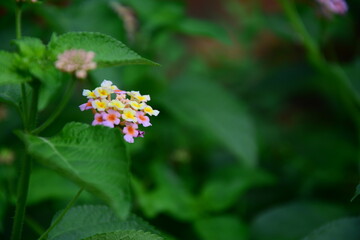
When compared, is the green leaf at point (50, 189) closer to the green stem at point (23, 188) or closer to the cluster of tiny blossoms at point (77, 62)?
the green stem at point (23, 188)

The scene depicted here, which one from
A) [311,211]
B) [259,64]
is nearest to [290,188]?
[311,211]

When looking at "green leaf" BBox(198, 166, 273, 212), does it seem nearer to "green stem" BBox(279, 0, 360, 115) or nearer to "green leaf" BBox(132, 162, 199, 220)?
"green leaf" BBox(132, 162, 199, 220)

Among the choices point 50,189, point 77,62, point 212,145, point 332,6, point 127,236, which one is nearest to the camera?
point 77,62

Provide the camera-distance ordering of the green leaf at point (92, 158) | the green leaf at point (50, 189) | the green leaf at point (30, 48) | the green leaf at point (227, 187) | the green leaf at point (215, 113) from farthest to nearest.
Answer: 1. the green leaf at point (215, 113)
2. the green leaf at point (227, 187)
3. the green leaf at point (50, 189)
4. the green leaf at point (30, 48)
5. the green leaf at point (92, 158)

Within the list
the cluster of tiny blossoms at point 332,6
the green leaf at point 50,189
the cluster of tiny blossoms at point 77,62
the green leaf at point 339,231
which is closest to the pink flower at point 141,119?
the cluster of tiny blossoms at point 77,62

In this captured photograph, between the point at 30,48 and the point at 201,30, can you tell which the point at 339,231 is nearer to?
the point at 30,48

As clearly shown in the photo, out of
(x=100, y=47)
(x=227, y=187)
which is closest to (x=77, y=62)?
(x=100, y=47)

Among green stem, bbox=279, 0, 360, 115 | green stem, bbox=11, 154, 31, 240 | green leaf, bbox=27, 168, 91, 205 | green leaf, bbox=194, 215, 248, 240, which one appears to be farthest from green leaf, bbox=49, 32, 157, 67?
green stem, bbox=279, 0, 360, 115
